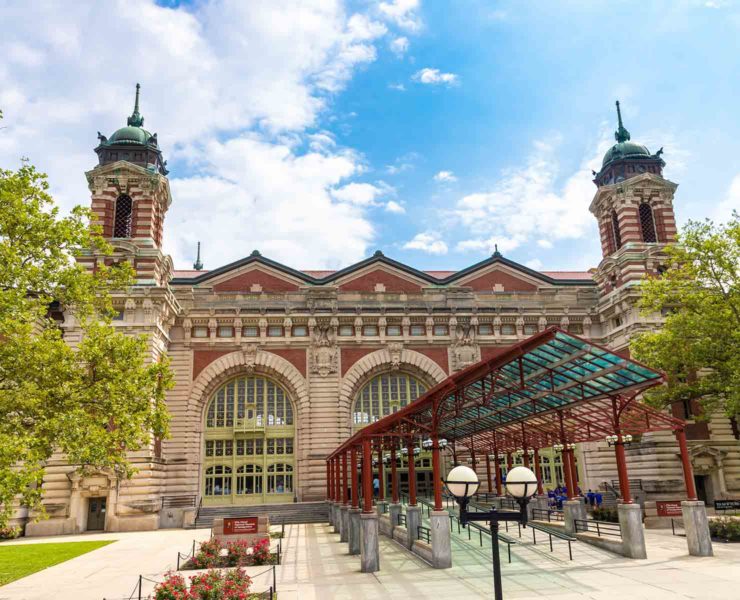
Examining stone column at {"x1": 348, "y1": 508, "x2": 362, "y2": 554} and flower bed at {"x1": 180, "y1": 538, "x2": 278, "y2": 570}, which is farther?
stone column at {"x1": 348, "y1": 508, "x2": 362, "y2": 554}

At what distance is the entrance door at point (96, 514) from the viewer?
119 ft

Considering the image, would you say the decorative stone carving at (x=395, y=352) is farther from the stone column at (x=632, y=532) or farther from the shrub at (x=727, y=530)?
the stone column at (x=632, y=532)

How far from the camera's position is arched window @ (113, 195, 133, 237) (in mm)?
43378

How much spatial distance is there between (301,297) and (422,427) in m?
26.6

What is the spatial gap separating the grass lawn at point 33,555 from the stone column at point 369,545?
1164cm

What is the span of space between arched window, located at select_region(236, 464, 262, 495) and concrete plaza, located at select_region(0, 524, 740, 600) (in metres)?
17.0

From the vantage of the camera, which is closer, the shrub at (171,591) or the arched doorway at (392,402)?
the shrub at (171,591)

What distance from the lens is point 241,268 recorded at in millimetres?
46938

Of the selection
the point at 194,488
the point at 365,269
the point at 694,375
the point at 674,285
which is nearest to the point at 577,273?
the point at 694,375

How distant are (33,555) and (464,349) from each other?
30.1 meters

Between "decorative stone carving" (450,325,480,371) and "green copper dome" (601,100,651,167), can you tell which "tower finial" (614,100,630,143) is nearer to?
"green copper dome" (601,100,651,167)

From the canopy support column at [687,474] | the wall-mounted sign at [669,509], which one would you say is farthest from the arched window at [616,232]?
the canopy support column at [687,474]

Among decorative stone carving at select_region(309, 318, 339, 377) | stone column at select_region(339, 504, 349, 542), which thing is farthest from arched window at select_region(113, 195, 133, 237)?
stone column at select_region(339, 504, 349, 542)

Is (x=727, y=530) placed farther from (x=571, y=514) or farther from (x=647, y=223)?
(x=647, y=223)
